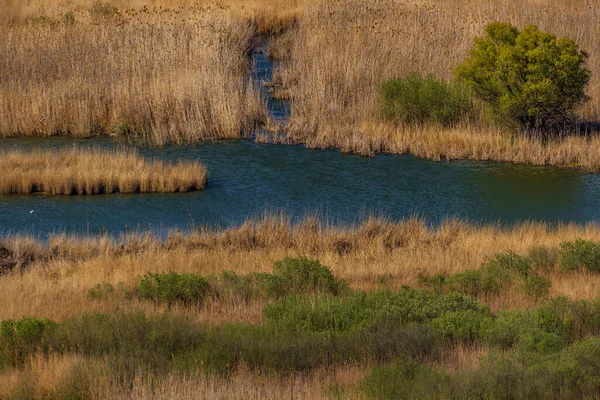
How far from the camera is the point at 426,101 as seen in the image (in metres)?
21.0

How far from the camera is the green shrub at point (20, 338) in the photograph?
24.4ft

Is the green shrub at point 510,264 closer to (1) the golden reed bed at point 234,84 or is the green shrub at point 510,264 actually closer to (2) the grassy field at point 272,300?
(2) the grassy field at point 272,300

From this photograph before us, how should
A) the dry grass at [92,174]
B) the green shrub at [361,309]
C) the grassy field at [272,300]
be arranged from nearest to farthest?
the grassy field at [272,300] < the green shrub at [361,309] < the dry grass at [92,174]

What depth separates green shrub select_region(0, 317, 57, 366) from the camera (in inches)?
293

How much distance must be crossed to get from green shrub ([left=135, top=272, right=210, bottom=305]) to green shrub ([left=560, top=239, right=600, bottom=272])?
194 inches

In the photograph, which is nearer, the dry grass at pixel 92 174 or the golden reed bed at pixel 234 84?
the dry grass at pixel 92 174

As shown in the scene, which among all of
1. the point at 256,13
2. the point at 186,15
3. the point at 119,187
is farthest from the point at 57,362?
the point at 256,13

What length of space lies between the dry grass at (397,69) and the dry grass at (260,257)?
5.18 metres

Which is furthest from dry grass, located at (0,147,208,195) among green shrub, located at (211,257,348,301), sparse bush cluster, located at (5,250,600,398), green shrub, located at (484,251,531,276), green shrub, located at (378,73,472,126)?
green shrub, located at (484,251,531,276)

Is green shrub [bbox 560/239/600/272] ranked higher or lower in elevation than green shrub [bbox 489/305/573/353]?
lower

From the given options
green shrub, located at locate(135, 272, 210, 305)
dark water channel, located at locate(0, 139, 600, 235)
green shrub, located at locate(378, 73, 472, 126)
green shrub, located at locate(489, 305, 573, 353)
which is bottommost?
dark water channel, located at locate(0, 139, 600, 235)

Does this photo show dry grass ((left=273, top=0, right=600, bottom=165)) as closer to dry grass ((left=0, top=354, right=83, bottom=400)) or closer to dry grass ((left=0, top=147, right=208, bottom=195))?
dry grass ((left=0, top=147, right=208, bottom=195))

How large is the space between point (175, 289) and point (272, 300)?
1.12 m

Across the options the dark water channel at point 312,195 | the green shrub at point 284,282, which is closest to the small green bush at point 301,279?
the green shrub at point 284,282
